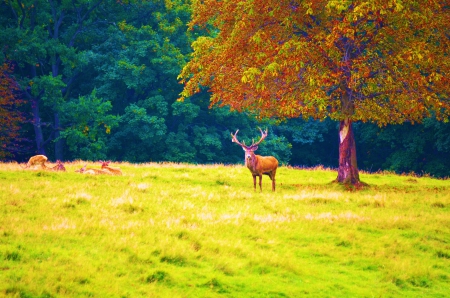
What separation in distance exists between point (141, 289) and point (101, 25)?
123ft

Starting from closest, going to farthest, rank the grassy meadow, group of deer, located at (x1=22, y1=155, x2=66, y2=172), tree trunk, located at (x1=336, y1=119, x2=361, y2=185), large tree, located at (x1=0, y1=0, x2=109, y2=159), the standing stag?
the grassy meadow → the standing stag → group of deer, located at (x1=22, y1=155, x2=66, y2=172) → tree trunk, located at (x1=336, y1=119, x2=361, y2=185) → large tree, located at (x1=0, y1=0, x2=109, y2=159)

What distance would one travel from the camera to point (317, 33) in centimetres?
1903

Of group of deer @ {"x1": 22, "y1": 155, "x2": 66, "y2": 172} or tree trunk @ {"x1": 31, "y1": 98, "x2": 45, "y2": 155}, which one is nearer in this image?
group of deer @ {"x1": 22, "y1": 155, "x2": 66, "y2": 172}

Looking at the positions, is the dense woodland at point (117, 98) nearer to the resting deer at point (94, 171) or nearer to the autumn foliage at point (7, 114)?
the autumn foliage at point (7, 114)

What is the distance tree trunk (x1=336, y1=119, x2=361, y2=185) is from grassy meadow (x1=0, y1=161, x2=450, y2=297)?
10.2ft

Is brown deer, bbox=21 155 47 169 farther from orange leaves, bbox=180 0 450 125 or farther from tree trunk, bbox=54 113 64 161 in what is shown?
tree trunk, bbox=54 113 64 161

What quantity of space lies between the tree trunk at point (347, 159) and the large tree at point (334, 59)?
0.04 metres

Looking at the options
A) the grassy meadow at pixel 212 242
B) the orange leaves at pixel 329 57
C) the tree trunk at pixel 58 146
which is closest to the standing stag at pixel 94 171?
the grassy meadow at pixel 212 242

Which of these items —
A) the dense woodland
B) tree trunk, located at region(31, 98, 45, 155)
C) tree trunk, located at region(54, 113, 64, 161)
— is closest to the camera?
the dense woodland

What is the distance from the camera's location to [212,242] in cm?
1049


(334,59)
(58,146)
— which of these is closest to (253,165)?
(334,59)

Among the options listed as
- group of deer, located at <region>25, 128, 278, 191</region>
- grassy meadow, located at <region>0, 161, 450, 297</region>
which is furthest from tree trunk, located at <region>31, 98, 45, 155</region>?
grassy meadow, located at <region>0, 161, 450, 297</region>

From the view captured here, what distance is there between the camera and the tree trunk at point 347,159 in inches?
806

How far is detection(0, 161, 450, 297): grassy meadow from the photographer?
8297 millimetres
